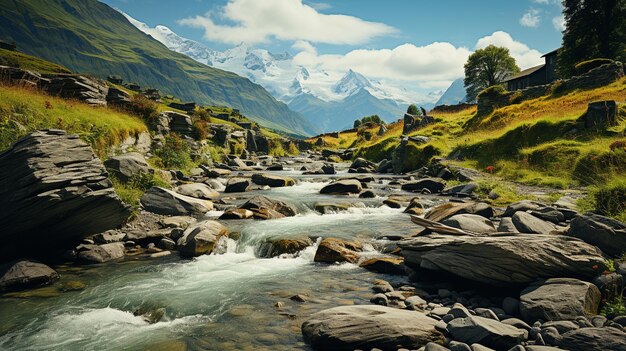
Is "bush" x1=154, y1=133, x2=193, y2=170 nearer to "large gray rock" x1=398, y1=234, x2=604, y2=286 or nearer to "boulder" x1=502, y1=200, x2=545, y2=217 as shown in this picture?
"boulder" x1=502, y1=200, x2=545, y2=217

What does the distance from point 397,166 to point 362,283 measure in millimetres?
34900

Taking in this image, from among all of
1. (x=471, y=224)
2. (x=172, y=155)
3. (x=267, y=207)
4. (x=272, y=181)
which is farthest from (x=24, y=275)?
(x=172, y=155)

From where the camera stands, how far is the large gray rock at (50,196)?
35.3 feet

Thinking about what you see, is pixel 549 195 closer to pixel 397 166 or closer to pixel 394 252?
pixel 394 252

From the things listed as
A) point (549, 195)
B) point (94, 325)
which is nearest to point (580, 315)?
point (94, 325)

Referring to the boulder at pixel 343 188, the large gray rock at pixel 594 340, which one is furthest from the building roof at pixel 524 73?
the large gray rock at pixel 594 340

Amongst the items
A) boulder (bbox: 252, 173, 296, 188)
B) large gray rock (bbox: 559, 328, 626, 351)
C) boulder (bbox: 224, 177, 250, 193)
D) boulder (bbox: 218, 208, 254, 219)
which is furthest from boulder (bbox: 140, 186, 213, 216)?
large gray rock (bbox: 559, 328, 626, 351)

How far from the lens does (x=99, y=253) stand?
1316cm

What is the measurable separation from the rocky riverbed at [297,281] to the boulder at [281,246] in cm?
6

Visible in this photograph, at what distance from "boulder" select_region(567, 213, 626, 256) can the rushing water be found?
602cm

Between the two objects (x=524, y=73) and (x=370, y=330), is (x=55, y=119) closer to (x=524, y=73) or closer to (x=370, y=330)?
(x=370, y=330)

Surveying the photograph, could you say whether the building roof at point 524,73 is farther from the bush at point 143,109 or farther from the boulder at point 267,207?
the boulder at point 267,207

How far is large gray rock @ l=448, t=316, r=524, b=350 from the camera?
6.39m

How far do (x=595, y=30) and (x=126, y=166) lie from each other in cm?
7505
